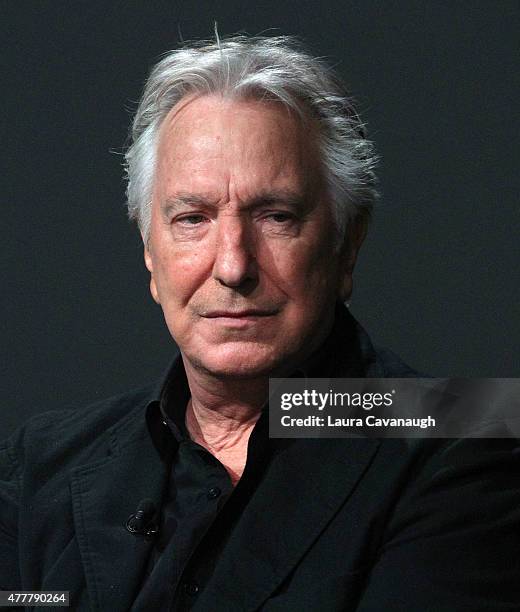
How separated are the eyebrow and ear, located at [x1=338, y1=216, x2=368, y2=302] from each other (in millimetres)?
159

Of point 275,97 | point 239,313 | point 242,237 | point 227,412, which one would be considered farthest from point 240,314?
point 275,97

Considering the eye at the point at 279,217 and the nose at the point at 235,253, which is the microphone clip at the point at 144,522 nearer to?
the nose at the point at 235,253

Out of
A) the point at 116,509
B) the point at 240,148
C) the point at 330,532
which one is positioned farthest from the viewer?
the point at 116,509

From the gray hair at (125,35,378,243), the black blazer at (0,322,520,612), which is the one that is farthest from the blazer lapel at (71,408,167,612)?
the gray hair at (125,35,378,243)

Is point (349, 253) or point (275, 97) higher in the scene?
point (275, 97)

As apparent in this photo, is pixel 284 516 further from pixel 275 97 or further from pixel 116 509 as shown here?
pixel 275 97

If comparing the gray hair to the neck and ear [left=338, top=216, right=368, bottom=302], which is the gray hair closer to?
ear [left=338, top=216, right=368, bottom=302]

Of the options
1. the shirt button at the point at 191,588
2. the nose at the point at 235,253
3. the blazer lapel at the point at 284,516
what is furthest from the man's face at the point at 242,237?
the shirt button at the point at 191,588

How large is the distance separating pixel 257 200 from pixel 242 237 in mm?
66

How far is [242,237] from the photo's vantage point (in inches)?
76.4

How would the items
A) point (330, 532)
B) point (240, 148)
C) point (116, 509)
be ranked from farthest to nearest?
point (116, 509), point (240, 148), point (330, 532)

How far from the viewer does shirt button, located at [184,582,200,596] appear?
188cm

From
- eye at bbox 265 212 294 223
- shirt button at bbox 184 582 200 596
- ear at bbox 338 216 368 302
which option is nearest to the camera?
shirt button at bbox 184 582 200 596

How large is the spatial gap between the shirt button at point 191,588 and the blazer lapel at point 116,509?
107 millimetres
